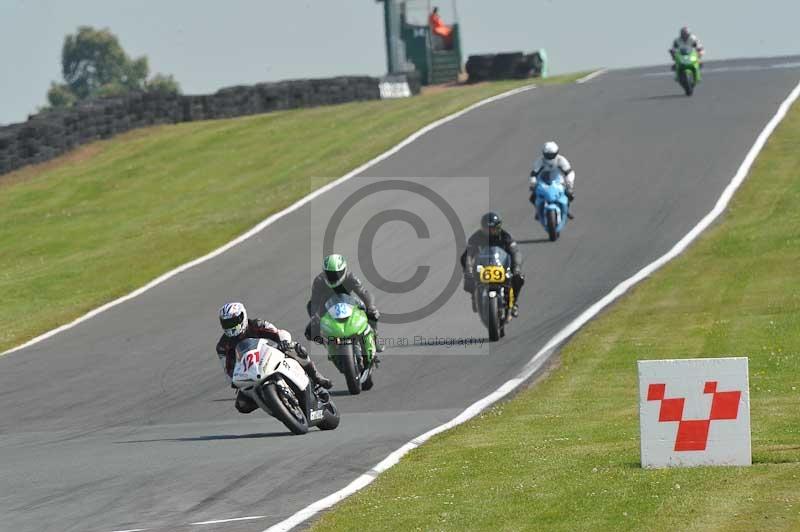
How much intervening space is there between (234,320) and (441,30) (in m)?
48.4

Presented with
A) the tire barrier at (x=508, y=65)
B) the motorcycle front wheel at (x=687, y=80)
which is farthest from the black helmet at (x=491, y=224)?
the tire barrier at (x=508, y=65)

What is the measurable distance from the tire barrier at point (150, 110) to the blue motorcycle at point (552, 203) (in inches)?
703

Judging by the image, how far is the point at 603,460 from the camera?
10.9 meters

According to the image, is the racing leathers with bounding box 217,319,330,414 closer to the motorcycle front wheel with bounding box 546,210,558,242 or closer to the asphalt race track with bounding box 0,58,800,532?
the asphalt race track with bounding box 0,58,800,532

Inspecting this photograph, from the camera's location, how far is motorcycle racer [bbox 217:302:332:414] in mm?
13203

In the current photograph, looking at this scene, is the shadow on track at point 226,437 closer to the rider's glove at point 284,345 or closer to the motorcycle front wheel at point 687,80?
the rider's glove at point 284,345

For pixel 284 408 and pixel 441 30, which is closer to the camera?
pixel 284 408

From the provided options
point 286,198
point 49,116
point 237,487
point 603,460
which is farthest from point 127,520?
point 49,116

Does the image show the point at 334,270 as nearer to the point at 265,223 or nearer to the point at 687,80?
the point at 265,223

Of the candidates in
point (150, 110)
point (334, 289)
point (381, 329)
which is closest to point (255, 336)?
point (334, 289)

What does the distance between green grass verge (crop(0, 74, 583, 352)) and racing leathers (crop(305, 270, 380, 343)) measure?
23.1 feet

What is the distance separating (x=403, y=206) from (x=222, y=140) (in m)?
14.2

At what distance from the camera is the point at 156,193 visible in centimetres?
3706

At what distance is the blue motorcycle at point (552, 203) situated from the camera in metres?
25.9
